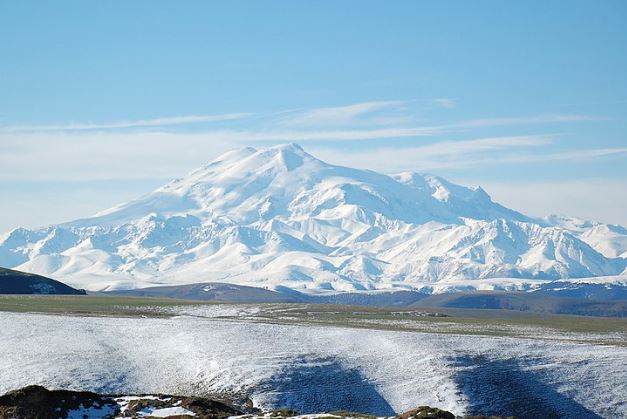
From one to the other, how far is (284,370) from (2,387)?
23122 millimetres

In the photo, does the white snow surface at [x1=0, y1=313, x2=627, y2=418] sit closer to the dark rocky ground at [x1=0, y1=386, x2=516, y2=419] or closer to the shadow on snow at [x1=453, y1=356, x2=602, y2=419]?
the shadow on snow at [x1=453, y1=356, x2=602, y2=419]

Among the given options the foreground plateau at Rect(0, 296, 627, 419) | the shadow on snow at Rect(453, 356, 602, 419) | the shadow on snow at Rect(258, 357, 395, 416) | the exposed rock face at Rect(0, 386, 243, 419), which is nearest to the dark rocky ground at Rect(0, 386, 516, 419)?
the exposed rock face at Rect(0, 386, 243, 419)

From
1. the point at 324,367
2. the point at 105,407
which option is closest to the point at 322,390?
the point at 324,367

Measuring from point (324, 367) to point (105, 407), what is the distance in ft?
84.6

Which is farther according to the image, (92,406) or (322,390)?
(322,390)

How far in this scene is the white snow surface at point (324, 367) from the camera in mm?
74812

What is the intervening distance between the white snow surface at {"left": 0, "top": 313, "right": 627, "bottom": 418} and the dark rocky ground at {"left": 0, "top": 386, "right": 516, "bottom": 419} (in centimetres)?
1014

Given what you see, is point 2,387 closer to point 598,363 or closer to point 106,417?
point 106,417

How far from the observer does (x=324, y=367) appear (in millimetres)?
82875

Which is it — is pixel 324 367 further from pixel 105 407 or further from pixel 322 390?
pixel 105 407

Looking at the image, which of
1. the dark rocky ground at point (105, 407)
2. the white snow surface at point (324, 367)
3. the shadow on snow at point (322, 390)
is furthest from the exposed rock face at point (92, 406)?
the shadow on snow at point (322, 390)

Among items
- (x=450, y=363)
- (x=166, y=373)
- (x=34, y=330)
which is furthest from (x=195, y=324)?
(x=450, y=363)

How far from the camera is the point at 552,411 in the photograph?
7400 centimetres

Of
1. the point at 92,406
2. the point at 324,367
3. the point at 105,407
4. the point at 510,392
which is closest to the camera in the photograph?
the point at 92,406
